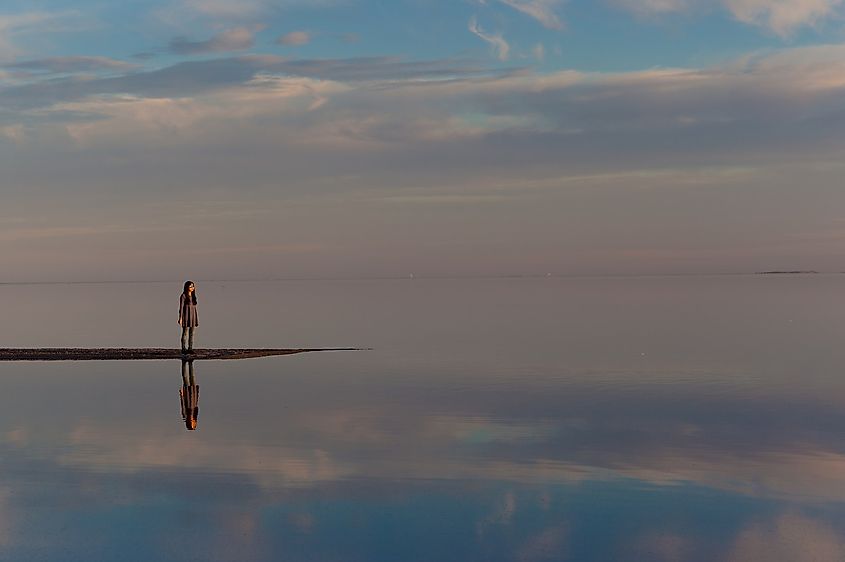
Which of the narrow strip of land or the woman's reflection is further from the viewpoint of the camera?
the narrow strip of land

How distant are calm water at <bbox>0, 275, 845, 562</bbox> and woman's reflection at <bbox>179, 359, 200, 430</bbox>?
1.16 ft

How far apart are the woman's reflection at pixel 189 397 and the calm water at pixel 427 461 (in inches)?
13.9

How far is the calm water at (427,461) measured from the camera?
16062 millimetres

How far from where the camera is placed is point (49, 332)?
249 ft

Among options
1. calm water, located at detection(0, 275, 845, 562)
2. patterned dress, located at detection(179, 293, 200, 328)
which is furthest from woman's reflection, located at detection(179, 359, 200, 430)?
patterned dress, located at detection(179, 293, 200, 328)

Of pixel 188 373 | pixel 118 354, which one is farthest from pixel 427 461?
pixel 118 354

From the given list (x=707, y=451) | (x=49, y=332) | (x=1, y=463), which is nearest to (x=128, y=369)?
(x=1, y=463)

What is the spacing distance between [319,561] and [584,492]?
666cm

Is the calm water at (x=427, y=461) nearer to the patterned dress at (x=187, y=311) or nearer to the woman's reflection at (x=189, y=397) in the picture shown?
the woman's reflection at (x=189, y=397)

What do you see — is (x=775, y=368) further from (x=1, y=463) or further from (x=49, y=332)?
(x=49, y=332)

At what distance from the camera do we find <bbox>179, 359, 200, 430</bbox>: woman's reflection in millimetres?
28516

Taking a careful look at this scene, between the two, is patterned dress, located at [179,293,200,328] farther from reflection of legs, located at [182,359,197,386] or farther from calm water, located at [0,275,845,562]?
calm water, located at [0,275,845,562]

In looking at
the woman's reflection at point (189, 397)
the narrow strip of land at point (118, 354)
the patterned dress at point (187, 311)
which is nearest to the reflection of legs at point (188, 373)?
the woman's reflection at point (189, 397)

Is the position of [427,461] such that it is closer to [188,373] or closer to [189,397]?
[189,397]
